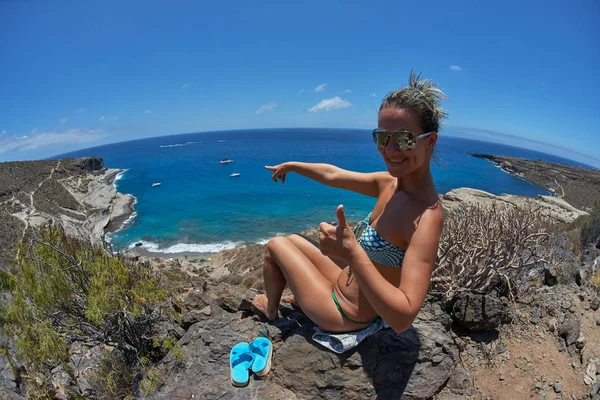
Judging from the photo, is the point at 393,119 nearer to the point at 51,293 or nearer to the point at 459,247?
the point at 459,247

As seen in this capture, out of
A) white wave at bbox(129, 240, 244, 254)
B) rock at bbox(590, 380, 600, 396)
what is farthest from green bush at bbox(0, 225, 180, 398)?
white wave at bbox(129, 240, 244, 254)

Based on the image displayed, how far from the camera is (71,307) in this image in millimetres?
3727

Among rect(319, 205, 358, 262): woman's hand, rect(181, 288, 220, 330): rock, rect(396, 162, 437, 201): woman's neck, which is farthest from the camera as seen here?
rect(181, 288, 220, 330): rock

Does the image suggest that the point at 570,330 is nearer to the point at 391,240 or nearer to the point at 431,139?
the point at 391,240

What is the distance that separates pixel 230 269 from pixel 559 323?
22.2 m

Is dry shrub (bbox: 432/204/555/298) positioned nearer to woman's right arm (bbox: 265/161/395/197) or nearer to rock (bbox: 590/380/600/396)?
rock (bbox: 590/380/600/396)

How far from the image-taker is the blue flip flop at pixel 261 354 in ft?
9.71

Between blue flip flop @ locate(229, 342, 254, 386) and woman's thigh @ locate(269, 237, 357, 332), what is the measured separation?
0.75 m

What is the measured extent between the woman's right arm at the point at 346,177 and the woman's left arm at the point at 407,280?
94cm

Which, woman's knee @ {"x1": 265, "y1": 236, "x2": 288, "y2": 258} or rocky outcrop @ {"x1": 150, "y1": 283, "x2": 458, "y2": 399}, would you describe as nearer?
rocky outcrop @ {"x1": 150, "y1": 283, "x2": 458, "y2": 399}

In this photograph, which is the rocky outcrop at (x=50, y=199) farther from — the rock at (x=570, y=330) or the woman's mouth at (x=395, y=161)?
the rock at (x=570, y=330)

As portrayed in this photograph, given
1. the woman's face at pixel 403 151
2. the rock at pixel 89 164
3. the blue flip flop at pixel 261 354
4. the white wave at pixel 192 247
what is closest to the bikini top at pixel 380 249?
the woman's face at pixel 403 151

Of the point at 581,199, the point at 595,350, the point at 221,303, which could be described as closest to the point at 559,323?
the point at 595,350

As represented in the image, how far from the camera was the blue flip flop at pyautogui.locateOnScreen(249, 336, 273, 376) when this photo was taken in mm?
2959
